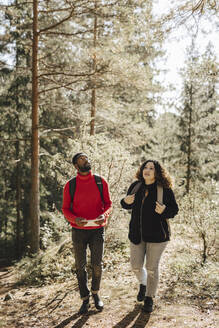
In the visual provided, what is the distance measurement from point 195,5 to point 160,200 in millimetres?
3199

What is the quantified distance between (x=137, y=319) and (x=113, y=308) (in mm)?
494

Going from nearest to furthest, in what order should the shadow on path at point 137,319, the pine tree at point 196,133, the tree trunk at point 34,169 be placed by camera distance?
the shadow on path at point 137,319 < the tree trunk at point 34,169 < the pine tree at point 196,133

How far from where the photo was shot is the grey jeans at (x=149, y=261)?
11.4ft

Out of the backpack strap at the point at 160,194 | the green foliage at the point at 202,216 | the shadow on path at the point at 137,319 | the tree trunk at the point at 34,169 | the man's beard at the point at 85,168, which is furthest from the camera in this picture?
the tree trunk at the point at 34,169

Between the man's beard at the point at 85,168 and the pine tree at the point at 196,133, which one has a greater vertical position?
the pine tree at the point at 196,133

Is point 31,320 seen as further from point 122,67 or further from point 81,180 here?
point 122,67

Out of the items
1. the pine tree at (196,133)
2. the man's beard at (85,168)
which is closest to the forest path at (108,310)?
the man's beard at (85,168)

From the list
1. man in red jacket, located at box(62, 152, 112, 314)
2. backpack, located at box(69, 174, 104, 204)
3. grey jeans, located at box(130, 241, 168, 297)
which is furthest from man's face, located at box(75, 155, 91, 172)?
grey jeans, located at box(130, 241, 168, 297)

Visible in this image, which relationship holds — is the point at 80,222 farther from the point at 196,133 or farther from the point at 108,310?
the point at 196,133

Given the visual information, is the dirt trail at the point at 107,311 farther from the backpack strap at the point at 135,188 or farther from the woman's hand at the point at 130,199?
the backpack strap at the point at 135,188

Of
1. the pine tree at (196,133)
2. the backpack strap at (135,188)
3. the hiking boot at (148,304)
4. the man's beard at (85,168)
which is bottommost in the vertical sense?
the hiking boot at (148,304)

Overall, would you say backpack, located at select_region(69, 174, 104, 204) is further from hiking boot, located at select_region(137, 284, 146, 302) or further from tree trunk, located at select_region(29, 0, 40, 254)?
tree trunk, located at select_region(29, 0, 40, 254)

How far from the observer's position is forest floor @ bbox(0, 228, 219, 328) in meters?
3.49

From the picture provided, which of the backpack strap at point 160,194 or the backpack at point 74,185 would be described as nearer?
the backpack strap at point 160,194
